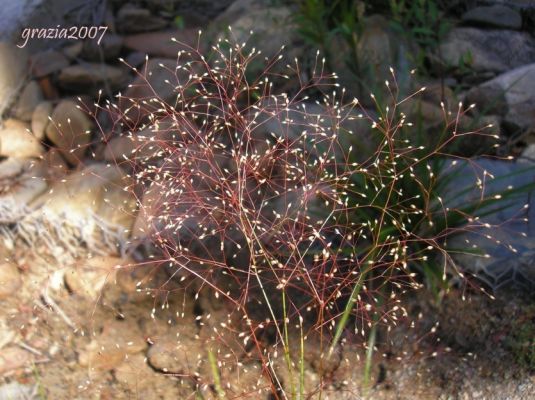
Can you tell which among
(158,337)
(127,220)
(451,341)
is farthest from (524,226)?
(127,220)

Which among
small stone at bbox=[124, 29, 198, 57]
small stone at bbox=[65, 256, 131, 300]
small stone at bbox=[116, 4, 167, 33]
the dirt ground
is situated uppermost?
small stone at bbox=[116, 4, 167, 33]

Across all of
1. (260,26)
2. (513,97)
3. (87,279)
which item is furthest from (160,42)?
(513,97)

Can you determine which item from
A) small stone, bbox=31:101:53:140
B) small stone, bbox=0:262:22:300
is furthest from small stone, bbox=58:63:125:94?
small stone, bbox=0:262:22:300

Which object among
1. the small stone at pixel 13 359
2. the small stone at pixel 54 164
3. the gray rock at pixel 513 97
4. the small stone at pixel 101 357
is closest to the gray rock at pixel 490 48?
the gray rock at pixel 513 97

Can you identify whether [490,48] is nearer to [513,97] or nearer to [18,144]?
[513,97]

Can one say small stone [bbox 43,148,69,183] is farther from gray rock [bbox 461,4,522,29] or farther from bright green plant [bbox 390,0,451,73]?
gray rock [bbox 461,4,522,29]
